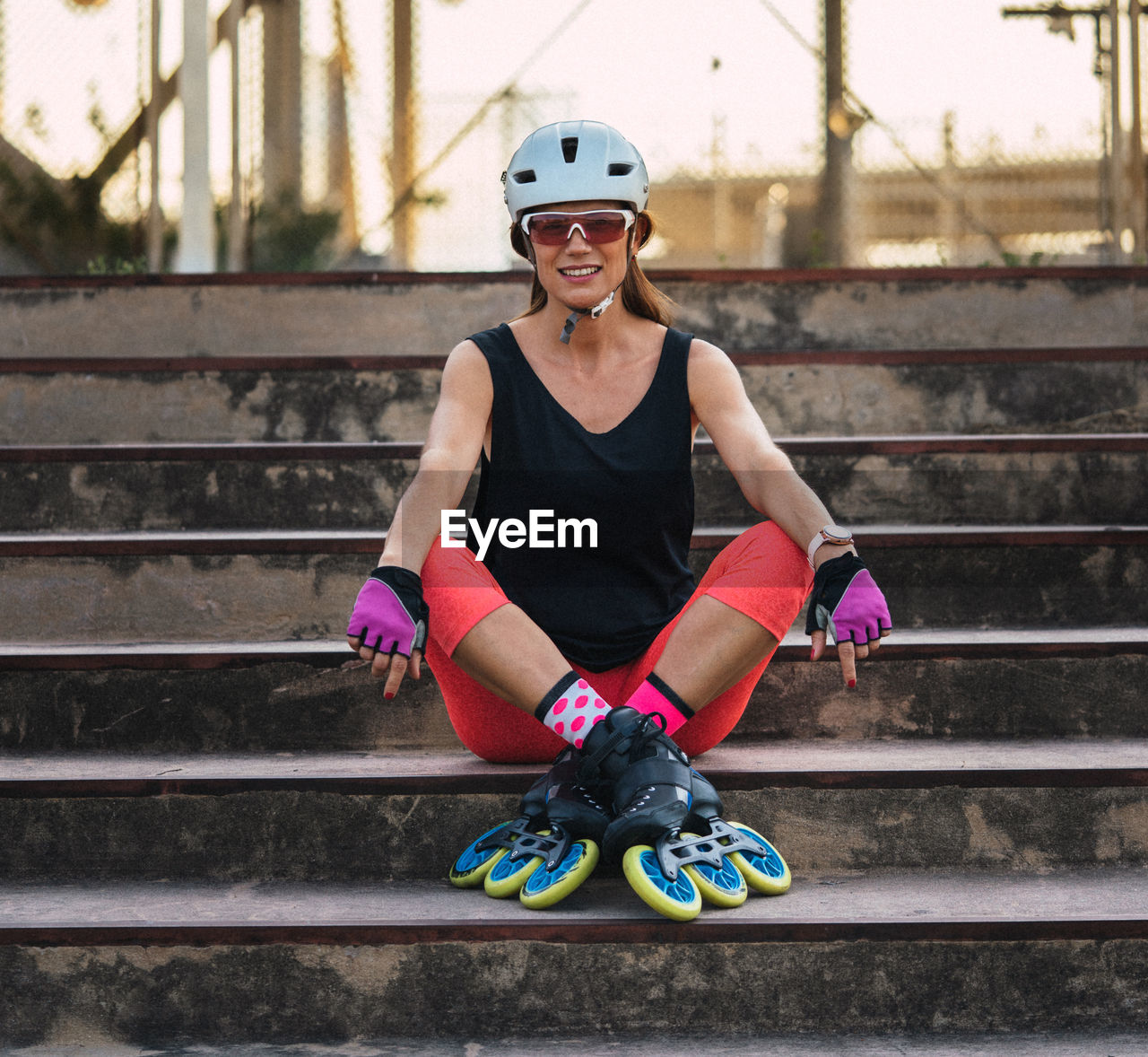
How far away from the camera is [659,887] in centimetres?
177

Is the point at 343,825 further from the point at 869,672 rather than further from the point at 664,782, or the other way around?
the point at 869,672

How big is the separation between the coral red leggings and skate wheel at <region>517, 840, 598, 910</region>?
282mm

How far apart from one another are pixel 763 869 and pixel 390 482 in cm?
148

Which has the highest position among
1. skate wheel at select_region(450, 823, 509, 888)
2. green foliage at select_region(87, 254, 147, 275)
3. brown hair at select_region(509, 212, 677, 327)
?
green foliage at select_region(87, 254, 147, 275)

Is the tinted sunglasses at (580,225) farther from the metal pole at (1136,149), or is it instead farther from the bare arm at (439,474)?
the metal pole at (1136,149)

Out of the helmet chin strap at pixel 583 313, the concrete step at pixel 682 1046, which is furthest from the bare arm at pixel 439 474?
A: the concrete step at pixel 682 1046

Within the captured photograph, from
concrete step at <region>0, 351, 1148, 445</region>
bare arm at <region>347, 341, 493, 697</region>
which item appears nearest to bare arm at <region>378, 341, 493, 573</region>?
bare arm at <region>347, 341, 493, 697</region>

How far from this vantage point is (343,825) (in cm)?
208

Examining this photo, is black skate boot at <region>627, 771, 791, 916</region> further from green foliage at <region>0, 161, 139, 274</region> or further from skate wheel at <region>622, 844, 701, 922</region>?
green foliage at <region>0, 161, 139, 274</region>

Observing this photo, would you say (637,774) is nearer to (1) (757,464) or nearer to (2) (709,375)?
(1) (757,464)

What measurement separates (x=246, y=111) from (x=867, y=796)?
16.4 feet

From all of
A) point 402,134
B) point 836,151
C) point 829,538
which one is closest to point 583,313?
point 829,538

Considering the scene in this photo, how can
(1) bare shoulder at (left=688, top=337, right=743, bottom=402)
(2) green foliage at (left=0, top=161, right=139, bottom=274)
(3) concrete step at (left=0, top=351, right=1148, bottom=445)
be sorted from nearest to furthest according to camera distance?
(1) bare shoulder at (left=688, top=337, right=743, bottom=402) < (3) concrete step at (left=0, top=351, right=1148, bottom=445) < (2) green foliage at (left=0, top=161, right=139, bottom=274)

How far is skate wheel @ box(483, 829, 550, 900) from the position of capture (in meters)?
1.88
